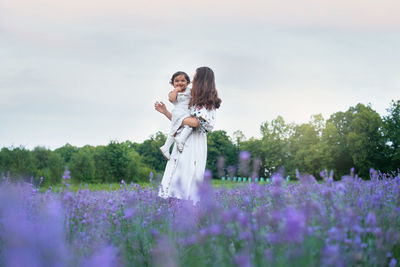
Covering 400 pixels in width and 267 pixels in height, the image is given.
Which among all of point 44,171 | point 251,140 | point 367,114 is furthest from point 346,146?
point 44,171

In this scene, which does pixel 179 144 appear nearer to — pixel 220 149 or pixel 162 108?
pixel 162 108

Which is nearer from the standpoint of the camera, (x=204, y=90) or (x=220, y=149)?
(x=204, y=90)

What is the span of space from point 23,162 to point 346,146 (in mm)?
25514

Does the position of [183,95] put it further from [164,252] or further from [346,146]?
[346,146]

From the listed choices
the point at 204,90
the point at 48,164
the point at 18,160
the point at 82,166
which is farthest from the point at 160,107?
the point at 82,166

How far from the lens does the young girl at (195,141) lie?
4488mm

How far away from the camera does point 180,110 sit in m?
4.73

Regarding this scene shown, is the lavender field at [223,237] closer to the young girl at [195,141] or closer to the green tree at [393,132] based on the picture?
the young girl at [195,141]

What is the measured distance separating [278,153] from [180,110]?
33.2 metres

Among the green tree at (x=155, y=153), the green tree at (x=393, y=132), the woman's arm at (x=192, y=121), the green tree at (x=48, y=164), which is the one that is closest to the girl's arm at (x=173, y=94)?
the woman's arm at (x=192, y=121)

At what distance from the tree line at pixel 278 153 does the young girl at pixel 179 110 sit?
5.14 feet

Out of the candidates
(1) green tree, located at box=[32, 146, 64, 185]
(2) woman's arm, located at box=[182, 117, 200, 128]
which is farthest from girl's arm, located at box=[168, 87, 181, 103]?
(1) green tree, located at box=[32, 146, 64, 185]

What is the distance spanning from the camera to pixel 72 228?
9.90 feet

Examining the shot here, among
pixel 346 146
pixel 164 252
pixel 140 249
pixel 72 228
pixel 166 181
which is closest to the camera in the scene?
pixel 164 252
